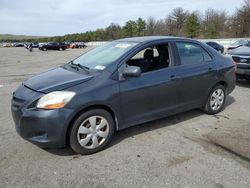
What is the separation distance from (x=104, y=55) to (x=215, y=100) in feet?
8.37

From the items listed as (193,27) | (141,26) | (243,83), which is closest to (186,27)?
(193,27)

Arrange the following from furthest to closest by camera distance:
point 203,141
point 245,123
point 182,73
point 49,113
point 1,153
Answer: point 245,123 < point 182,73 < point 203,141 < point 1,153 < point 49,113

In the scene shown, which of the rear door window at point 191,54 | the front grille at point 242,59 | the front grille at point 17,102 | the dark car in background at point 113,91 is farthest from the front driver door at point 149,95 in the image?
the front grille at point 242,59

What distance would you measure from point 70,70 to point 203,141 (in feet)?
8.12

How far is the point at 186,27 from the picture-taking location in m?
71.2

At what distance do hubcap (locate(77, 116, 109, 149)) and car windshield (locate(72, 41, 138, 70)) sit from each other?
2.73 ft

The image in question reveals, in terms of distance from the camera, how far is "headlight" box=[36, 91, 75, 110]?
3410 mm

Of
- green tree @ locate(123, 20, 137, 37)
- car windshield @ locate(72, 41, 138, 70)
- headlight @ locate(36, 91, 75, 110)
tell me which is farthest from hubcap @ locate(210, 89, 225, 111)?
green tree @ locate(123, 20, 137, 37)

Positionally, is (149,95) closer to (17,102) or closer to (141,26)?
(17,102)

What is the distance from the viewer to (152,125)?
485 cm

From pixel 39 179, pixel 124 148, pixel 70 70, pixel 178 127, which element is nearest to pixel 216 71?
pixel 178 127

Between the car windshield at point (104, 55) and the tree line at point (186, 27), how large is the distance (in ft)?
200

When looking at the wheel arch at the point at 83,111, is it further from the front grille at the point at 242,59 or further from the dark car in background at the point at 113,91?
the front grille at the point at 242,59

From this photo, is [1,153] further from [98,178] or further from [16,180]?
[98,178]
